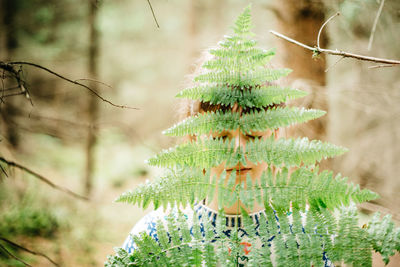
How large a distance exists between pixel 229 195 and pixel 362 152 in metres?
4.02

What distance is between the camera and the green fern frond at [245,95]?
1168mm

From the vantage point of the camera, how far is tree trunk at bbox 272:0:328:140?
283 centimetres

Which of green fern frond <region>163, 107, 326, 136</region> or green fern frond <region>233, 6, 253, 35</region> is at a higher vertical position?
green fern frond <region>233, 6, 253, 35</region>

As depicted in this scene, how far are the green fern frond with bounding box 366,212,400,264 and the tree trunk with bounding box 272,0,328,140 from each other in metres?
1.79

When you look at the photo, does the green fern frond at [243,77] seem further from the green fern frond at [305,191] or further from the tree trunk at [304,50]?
the tree trunk at [304,50]

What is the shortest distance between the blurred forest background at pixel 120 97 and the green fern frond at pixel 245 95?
0.88 feet

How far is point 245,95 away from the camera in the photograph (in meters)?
1.19

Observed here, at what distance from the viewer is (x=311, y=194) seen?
1.04 metres

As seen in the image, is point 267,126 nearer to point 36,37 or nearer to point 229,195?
point 229,195

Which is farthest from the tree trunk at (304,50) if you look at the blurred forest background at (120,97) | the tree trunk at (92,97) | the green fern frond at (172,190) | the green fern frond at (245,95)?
the tree trunk at (92,97)

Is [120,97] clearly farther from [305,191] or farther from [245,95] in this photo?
[305,191]

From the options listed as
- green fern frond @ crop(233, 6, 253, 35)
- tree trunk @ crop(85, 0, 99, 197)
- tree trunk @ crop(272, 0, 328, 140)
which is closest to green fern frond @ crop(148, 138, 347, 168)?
green fern frond @ crop(233, 6, 253, 35)

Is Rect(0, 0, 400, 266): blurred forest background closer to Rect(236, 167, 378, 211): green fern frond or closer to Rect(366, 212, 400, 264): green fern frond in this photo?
Rect(236, 167, 378, 211): green fern frond

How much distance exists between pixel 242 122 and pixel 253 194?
298mm
